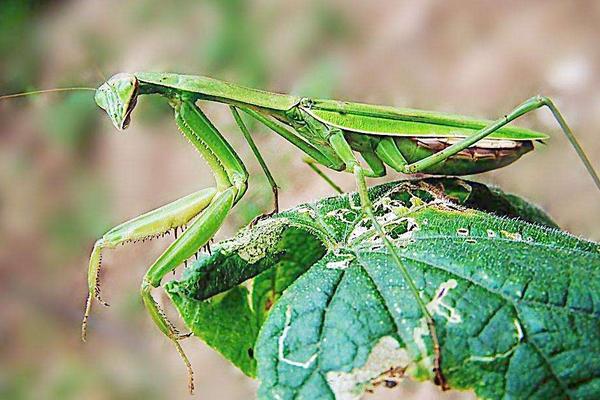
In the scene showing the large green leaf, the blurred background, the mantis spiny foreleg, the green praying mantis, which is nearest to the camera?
the large green leaf

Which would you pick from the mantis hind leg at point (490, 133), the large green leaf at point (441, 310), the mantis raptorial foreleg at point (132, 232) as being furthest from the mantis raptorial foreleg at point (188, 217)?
the mantis hind leg at point (490, 133)

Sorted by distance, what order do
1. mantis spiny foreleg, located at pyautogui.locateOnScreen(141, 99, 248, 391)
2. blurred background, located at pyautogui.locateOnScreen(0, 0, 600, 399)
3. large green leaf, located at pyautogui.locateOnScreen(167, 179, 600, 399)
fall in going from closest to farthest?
large green leaf, located at pyautogui.locateOnScreen(167, 179, 600, 399) → mantis spiny foreleg, located at pyautogui.locateOnScreen(141, 99, 248, 391) → blurred background, located at pyautogui.locateOnScreen(0, 0, 600, 399)

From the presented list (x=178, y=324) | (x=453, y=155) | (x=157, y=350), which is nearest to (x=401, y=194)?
(x=453, y=155)

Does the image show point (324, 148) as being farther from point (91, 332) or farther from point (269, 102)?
point (91, 332)

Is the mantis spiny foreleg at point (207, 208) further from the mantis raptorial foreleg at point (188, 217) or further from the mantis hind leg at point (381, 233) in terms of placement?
the mantis hind leg at point (381, 233)

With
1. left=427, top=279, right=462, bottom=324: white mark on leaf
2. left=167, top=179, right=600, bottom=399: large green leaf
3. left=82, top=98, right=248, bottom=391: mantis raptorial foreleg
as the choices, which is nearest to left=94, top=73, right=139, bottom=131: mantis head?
left=82, top=98, right=248, bottom=391: mantis raptorial foreleg

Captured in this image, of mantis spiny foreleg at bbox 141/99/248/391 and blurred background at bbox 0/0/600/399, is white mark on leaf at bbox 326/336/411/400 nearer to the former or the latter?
mantis spiny foreleg at bbox 141/99/248/391
